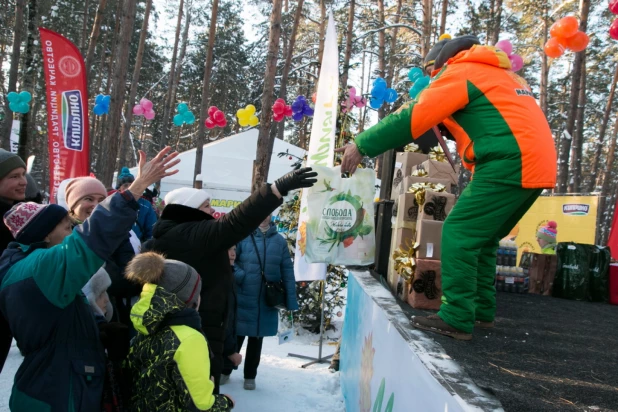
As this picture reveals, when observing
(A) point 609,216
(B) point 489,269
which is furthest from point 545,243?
(A) point 609,216

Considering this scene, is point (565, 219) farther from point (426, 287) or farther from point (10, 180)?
point (10, 180)

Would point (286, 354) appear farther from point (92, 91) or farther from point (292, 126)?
point (292, 126)

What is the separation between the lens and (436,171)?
3557 mm

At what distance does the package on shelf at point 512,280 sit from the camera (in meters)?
5.00

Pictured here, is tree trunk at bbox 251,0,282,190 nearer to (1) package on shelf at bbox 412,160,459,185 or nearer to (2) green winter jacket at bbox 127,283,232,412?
(1) package on shelf at bbox 412,160,459,185

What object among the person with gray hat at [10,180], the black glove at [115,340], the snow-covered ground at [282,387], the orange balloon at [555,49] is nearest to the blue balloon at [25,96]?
the snow-covered ground at [282,387]

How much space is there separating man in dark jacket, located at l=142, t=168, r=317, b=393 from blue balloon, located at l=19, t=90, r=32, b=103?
27.8 ft

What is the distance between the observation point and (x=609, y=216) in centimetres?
2902

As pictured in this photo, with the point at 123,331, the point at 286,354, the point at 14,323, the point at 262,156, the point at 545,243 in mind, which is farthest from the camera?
the point at 262,156

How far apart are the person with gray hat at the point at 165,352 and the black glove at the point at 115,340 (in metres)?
0.06

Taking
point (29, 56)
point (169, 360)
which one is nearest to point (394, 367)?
point (169, 360)

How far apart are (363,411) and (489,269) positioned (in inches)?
41.9

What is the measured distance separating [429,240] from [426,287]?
290 millimetres

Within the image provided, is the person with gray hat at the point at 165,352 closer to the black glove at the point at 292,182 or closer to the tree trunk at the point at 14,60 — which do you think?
the black glove at the point at 292,182
